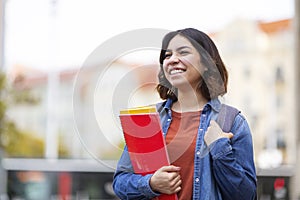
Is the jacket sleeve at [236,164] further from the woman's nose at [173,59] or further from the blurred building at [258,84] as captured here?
the blurred building at [258,84]

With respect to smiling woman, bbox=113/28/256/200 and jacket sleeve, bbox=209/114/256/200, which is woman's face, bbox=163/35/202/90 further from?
jacket sleeve, bbox=209/114/256/200

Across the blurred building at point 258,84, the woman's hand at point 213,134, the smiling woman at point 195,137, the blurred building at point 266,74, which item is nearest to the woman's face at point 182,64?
the smiling woman at point 195,137

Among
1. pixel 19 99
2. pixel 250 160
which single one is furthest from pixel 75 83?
pixel 19 99

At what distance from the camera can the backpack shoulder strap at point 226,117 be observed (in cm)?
156

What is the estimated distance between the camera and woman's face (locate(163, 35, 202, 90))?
156cm

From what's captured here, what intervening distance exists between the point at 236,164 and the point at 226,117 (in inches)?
4.6

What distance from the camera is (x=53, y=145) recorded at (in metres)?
17.7

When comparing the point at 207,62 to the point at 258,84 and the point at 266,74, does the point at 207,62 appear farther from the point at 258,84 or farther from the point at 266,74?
the point at 266,74

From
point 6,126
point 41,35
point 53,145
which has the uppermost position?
point 41,35

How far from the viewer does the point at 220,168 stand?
1509mm

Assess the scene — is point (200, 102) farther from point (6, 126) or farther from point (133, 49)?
point (6, 126)

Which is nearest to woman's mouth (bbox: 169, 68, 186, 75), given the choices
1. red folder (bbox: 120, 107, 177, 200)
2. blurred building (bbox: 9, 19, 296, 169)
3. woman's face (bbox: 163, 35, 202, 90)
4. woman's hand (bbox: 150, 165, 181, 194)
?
woman's face (bbox: 163, 35, 202, 90)

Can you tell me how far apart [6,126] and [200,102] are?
40.5ft

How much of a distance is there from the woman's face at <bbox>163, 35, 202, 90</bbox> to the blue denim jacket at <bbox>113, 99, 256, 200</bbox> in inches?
2.9
